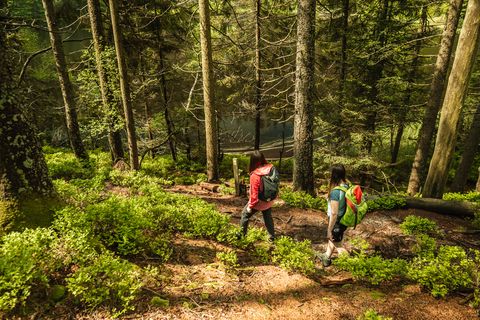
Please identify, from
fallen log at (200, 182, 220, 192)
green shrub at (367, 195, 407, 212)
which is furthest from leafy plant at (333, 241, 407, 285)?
fallen log at (200, 182, 220, 192)

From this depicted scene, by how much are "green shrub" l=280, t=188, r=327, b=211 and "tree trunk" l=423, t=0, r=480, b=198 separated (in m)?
3.56

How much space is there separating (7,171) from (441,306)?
274 inches

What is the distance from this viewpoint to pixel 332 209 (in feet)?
17.5

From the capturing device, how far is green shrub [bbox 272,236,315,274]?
207 inches

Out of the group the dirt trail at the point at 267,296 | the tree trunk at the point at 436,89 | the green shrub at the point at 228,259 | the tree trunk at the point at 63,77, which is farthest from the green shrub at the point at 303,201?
the tree trunk at the point at 63,77

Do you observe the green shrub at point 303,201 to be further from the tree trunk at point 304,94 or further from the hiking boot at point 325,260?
the hiking boot at point 325,260

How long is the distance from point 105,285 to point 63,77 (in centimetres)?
1199

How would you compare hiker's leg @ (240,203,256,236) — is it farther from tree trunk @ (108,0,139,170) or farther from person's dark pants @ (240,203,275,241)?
tree trunk @ (108,0,139,170)

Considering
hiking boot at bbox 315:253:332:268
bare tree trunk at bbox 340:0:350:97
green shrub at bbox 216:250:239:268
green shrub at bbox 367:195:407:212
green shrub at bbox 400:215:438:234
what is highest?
bare tree trunk at bbox 340:0:350:97

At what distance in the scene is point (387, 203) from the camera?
9.57m

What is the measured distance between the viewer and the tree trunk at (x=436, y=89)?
9.80 m

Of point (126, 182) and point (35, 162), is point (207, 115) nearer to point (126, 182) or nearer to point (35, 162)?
point (126, 182)

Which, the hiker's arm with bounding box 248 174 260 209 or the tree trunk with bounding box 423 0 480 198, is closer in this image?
the hiker's arm with bounding box 248 174 260 209

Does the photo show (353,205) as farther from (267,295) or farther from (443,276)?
(267,295)
